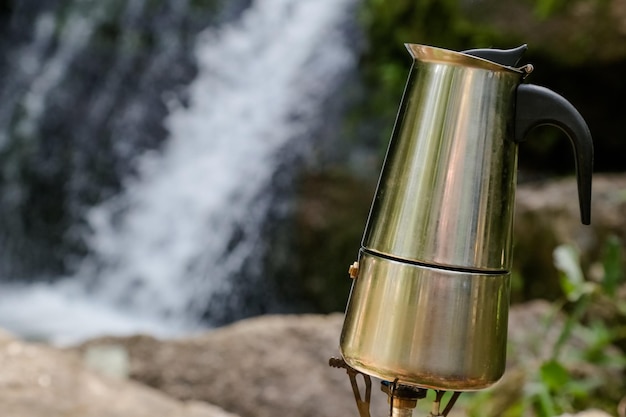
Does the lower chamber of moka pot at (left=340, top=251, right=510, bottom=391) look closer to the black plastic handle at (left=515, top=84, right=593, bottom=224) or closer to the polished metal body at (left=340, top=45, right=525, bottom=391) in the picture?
the polished metal body at (left=340, top=45, right=525, bottom=391)

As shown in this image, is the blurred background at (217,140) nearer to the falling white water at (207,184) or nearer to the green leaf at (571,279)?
the falling white water at (207,184)

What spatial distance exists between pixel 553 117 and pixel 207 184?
5.33 metres

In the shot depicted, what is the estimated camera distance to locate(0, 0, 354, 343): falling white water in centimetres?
570

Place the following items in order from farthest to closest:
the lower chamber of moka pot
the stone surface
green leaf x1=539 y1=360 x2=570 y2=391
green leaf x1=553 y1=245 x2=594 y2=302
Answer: green leaf x1=553 y1=245 x2=594 y2=302
green leaf x1=539 y1=360 x2=570 y2=391
the stone surface
the lower chamber of moka pot

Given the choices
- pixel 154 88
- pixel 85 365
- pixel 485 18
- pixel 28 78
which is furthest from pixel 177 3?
pixel 85 365

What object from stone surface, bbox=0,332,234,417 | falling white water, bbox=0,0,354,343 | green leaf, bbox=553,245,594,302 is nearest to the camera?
stone surface, bbox=0,332,234,417

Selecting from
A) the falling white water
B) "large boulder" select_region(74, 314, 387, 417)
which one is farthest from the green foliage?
the falling white water

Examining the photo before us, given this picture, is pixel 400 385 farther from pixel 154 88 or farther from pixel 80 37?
pixel 80 37

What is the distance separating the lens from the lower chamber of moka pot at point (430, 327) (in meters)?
0.93

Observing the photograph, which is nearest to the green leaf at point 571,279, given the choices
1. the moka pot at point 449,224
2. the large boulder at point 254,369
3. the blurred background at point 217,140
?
the large boulder at point 254,369

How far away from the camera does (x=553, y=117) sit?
975mm

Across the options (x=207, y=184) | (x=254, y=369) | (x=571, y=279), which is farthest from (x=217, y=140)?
(x=571, y=279)

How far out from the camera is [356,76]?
245 inches

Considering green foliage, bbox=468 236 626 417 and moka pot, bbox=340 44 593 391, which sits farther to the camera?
green foliage, bbox=468 236 626 417
